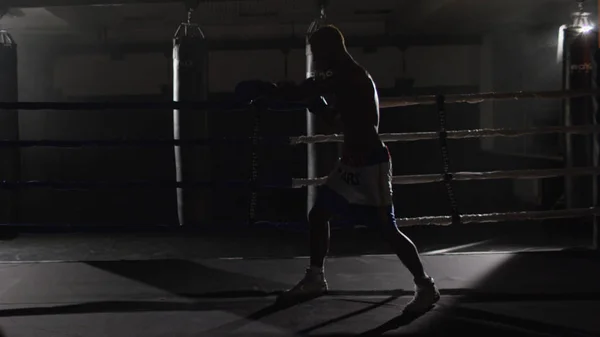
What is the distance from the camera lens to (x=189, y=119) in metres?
5.66

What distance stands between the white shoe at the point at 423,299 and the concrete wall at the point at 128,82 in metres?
8.99

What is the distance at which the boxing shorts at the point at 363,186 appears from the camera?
112 inches

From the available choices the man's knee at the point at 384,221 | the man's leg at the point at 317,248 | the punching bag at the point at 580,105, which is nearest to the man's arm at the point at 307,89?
the man's leg at the point at 317,248

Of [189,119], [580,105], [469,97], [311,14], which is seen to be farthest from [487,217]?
[311,14]

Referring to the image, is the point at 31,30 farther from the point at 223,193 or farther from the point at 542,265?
the point at 542,265

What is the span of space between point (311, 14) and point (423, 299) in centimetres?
778

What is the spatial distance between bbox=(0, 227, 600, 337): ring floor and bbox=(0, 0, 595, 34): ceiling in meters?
5.34

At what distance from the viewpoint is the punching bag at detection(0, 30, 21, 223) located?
21.6 ft

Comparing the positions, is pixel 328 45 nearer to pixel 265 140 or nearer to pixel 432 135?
pixel 265 140

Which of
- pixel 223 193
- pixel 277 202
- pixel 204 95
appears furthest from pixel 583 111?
pixel 223 193

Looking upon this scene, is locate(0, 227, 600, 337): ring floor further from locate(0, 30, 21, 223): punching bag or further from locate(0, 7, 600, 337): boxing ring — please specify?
locate(0, 30, 21, 223): punching bag

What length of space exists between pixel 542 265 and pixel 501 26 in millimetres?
7950

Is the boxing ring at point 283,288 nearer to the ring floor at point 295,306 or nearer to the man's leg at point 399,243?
the ring floor at point 295,306

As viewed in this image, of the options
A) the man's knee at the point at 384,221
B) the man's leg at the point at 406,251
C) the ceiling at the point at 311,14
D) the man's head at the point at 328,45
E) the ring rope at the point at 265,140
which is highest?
the ceiling at the point at 311,14
